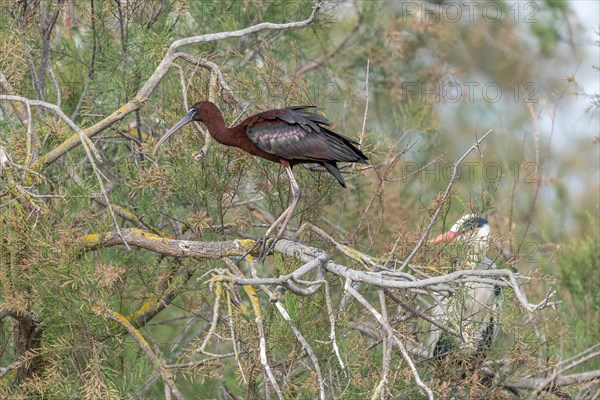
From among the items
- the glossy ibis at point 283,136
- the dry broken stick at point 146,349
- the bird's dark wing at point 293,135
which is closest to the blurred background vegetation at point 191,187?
the dry broken stick at point 146,349

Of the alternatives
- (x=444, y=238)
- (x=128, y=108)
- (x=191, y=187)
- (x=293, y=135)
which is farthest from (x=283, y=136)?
(x=444, y=238)

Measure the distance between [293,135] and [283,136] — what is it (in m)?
0.05

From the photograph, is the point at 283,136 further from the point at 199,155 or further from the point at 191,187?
the point at 191,187

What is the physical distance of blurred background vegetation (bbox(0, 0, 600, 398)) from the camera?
4719 mm

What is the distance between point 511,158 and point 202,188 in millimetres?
3748

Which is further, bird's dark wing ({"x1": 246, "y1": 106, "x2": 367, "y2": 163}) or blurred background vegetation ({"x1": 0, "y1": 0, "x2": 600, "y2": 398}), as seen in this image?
bird's dark wing ({"x1": 246, "y1": 106, "x2": 367, "y2": 163})

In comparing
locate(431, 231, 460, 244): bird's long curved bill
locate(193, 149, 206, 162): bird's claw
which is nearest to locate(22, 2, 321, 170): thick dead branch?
locate(193, 149, 206, 162): bird's claw

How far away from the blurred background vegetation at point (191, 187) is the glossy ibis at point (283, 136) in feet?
0.67

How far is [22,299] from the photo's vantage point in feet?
15.3

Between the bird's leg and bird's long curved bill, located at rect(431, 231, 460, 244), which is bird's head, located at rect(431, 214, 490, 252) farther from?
the bird's leg

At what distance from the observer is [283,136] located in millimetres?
5148

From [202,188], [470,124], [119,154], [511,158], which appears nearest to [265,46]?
[119,154]

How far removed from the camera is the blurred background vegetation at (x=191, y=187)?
4.72m

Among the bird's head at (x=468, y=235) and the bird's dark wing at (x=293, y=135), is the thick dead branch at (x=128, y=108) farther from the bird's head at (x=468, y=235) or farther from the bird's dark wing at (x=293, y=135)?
the bird's head at (x=468, y=235)
